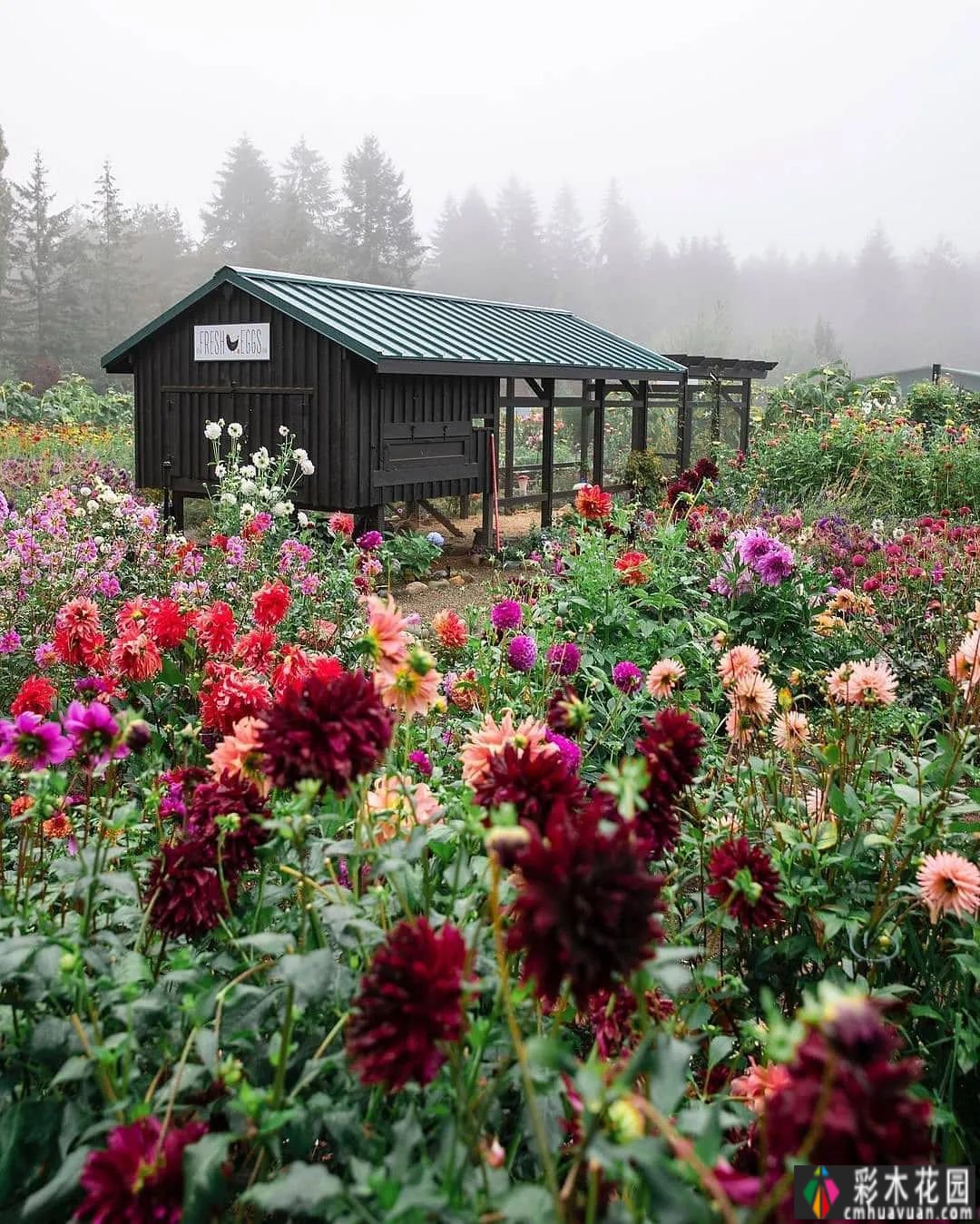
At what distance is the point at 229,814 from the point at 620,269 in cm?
7850

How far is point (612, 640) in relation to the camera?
4297 millimetres

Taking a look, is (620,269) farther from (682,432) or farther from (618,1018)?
(618,1018)

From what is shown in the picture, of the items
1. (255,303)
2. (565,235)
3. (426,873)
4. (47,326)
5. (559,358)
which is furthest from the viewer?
(565,235)

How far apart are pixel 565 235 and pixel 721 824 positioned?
77.9 metres

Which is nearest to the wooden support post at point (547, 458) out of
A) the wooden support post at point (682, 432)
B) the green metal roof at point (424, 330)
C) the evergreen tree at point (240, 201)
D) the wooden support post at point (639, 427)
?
the green metal roof at point (424, 330)

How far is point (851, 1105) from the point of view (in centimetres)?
66

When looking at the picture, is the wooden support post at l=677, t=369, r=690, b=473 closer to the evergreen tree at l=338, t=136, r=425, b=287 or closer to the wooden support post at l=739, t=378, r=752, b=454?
the wooden support post at l=739, t=378, r=752, b=454

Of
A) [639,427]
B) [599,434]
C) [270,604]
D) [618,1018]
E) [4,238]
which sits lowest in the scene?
[618,1018]

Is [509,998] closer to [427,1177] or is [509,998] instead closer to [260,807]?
[427,1177]

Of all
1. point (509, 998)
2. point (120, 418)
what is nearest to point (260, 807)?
point (509, 998)

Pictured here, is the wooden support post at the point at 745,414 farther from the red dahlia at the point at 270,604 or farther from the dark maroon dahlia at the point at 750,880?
the dark maroon dahlia at the point at 750,880

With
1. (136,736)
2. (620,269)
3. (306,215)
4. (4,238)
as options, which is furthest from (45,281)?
(620,269)

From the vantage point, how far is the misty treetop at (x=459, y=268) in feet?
124

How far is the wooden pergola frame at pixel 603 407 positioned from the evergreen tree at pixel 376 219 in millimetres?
33069
